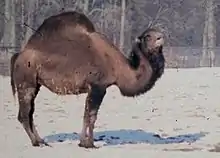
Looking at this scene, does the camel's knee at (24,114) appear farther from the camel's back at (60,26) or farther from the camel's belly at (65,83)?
the camel's back at (60,26)

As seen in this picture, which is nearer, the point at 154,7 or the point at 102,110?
the point at 102,110

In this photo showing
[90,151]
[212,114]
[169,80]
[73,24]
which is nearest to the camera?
Answer: [90,151]

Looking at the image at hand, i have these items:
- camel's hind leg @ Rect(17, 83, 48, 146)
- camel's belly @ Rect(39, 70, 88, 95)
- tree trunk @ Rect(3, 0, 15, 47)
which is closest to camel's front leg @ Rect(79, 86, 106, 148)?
camel's belly @ Rect(39, 70, 88, 95)

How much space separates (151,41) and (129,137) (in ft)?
8.02

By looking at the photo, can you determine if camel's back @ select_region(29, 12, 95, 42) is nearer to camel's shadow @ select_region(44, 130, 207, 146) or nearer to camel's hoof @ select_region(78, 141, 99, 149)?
camel's hoof @ select_region(78, 141, 99, 149)

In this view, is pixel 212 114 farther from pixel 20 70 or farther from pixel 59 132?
pixel 20 70

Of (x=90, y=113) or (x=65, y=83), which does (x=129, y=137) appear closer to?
(x=90, y=113)

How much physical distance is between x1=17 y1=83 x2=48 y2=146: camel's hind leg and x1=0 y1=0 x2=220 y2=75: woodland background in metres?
26.6

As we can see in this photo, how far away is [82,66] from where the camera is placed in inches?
417

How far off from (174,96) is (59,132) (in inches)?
306

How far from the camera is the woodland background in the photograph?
1684 inches

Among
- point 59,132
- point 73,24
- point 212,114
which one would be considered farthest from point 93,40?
point 212,114

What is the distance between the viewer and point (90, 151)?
10180 millimetres

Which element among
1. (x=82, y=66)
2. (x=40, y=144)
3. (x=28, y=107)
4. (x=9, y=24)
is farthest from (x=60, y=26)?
(x=9, y=24)
